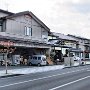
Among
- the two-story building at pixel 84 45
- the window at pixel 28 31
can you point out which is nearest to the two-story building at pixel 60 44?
the two-story building at pixel 84 45

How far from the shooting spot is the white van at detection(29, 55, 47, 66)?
163ft

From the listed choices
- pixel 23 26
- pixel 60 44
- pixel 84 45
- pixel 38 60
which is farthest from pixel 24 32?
pixel 84 45

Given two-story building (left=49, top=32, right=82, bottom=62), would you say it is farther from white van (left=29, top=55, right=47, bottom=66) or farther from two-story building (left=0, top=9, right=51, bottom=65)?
white van (left=29, top=55, right=47, bottom=66)

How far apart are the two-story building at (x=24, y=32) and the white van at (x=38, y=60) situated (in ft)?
5.76

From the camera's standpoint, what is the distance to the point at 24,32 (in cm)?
5106

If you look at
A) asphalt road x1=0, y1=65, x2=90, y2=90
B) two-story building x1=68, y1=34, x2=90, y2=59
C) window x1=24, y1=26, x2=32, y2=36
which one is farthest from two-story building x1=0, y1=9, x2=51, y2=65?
two-story building x1=68, y1=34, x2=90, y2=59

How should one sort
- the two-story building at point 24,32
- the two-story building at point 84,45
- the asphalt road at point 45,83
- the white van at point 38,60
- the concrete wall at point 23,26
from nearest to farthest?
the asphalt road at point 45,83 < the two-story building at point 24,32 < the concrete wall at point 23,26 < the white van at point 38,60 < the two-story building at point 84,45

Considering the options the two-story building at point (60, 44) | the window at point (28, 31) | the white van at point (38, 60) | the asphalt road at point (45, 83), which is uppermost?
the window at point (28, 31)

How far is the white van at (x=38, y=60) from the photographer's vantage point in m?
49.6

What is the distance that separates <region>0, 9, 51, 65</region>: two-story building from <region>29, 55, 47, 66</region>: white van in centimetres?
176

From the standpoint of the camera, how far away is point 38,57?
49969mm

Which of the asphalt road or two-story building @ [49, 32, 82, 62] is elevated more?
two-story building @ [49, 32, 82, 62]

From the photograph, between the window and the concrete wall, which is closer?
the concrete wall

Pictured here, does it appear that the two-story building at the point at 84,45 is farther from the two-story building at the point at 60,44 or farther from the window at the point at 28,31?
the window at the point at 28,31
